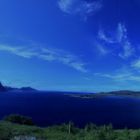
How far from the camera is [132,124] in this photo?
344ft

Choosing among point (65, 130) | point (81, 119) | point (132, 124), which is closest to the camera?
point (65, 130)

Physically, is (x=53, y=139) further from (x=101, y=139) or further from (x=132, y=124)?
(x=132, y=124)

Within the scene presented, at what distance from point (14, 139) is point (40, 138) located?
364 cm

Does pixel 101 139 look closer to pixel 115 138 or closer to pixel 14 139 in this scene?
pixel 115 138

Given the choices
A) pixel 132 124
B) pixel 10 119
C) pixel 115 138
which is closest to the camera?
pixel 115 138

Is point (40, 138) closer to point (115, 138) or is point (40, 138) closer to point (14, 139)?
point (14, 139)

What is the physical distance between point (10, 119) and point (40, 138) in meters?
33.2

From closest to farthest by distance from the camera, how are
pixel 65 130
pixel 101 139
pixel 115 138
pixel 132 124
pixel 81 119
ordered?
pixel 101 139
pixel 115 138
pixel 65 130
pixel 132 124
pixel 81 119

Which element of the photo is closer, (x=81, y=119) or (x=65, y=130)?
(x=65, y=130)

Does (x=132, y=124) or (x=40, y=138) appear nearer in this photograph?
(x=40, y=138)

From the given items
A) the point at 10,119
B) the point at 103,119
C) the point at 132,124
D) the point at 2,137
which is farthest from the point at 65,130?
the point at 103,119

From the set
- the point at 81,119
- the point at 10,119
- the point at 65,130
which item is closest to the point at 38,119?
the point at 81,119

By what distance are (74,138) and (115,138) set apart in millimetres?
4170

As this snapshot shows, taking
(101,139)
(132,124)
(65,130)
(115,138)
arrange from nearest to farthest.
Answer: (101,139), (115,138), (65,130), (132,124)
